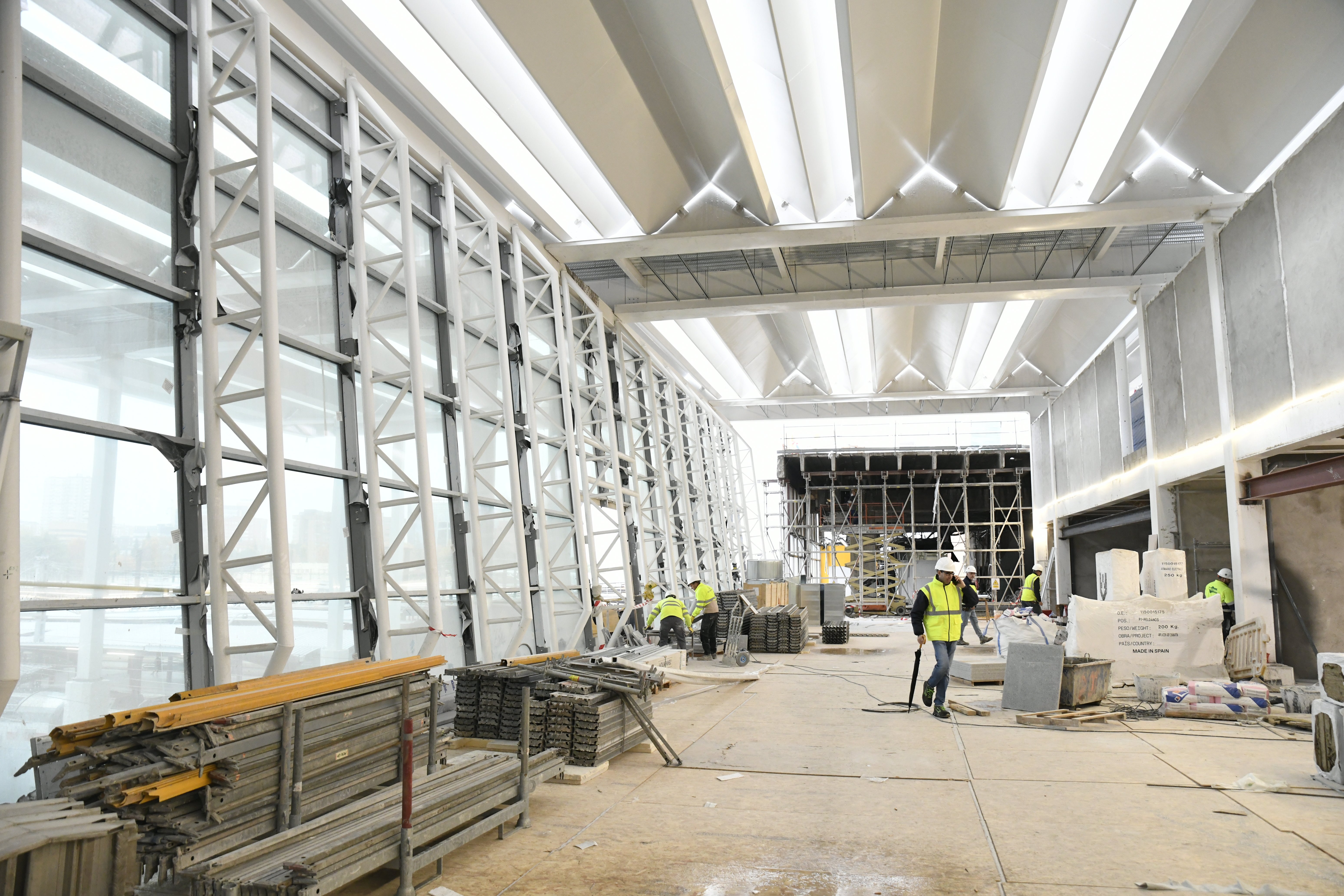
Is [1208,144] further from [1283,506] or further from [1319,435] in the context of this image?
[1283,506]

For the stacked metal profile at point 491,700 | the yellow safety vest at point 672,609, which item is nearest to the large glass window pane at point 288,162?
the stacked metal profile at point 491,700

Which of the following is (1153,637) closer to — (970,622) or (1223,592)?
(1223,592)

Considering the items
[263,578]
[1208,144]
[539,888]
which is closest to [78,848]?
[539,888]

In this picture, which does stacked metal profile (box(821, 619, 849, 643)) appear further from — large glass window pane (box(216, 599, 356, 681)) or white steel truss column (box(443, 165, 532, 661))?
large glass window pane (box(216, 599, 356, 681))

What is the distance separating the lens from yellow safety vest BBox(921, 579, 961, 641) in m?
11.1

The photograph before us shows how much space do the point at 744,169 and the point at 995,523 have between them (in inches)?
1197

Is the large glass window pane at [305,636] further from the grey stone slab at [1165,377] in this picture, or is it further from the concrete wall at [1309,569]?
the grey stone slab at [1165,377]

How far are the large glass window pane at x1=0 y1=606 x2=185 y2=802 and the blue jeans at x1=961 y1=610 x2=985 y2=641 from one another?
14907mm

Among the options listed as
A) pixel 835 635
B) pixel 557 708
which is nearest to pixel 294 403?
pixel 557 708

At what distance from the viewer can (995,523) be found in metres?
40.9

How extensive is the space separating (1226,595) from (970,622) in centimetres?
1081

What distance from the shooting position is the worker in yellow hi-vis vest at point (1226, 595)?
627 inches

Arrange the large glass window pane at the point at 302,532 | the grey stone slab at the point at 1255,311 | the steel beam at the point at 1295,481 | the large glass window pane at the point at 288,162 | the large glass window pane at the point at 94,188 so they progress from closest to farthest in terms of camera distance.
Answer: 1. the large glass window pane at the point at 94,188
2. the large glass window pane at the point at 302,532
3. the large glass window pane at the point at 288,162
4. the steel beam at the point at 1295,481
5. the grey stone slab at the point at 1255,311

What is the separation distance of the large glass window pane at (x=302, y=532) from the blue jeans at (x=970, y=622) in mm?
12840
